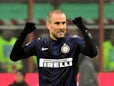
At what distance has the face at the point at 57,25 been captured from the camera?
5.35 metres

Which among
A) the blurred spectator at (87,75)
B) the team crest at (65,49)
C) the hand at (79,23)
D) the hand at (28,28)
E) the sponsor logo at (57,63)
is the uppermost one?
the hand at (79,23)

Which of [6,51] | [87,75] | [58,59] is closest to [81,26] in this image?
[58,59]

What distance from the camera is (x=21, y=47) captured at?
5.59m

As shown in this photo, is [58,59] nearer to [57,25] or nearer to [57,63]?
[57,63]

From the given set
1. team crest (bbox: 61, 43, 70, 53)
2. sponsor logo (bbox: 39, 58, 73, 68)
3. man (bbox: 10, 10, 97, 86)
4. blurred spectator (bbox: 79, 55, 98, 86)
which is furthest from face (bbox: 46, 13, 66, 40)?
blurred spectator (bbox: 79, 55, 98, 86)

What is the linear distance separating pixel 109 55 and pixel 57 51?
22.8 feet

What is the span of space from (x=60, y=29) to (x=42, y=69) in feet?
1.45

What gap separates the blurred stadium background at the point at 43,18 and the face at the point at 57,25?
264 inches

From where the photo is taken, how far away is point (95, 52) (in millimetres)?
5406

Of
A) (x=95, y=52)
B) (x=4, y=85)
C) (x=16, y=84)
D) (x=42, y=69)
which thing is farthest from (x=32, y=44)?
(x=4, y=85)

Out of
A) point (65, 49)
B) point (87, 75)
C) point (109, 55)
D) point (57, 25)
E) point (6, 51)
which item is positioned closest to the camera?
point (57, 25)

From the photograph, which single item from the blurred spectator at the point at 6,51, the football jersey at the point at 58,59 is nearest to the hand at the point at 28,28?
the football jersey at the point at 58,59

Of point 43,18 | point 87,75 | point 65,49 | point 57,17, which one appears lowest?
point 87,75

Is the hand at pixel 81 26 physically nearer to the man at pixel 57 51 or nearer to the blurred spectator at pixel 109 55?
the man at pixel 57 51
